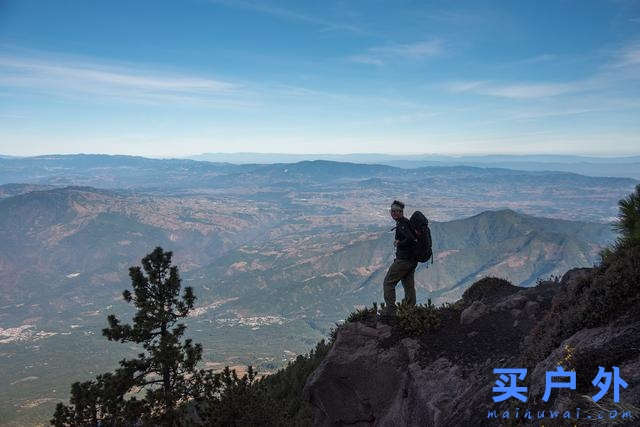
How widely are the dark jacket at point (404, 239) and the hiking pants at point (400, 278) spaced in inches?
Result: 10.4

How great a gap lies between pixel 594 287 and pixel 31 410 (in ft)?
801

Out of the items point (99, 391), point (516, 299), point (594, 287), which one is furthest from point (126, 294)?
point (594, 287)

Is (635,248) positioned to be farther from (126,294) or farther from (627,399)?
(126,294)

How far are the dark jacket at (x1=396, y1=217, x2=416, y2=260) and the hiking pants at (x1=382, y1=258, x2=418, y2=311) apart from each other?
265mm

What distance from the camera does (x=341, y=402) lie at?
16734 mm

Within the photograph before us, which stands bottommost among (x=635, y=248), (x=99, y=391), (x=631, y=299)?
(x=99, y=391)

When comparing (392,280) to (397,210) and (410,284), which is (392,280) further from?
(397,210)

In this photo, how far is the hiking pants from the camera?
15586 millimetres

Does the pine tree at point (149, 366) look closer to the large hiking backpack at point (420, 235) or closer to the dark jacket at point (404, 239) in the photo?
the dark jacket at point (404, 239)

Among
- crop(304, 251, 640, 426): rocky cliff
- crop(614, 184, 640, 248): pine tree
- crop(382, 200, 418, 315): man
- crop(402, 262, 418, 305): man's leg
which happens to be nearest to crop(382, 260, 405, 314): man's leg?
crop(382, 200, 418, 315): man

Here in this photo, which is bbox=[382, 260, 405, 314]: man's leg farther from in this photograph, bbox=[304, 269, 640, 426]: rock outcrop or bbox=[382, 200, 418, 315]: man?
bbox=[304, 269, 640, 426]: rock outcrop

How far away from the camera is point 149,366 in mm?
20031

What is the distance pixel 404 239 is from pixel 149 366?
1366 centimetres

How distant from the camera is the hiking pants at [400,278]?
15586mm
